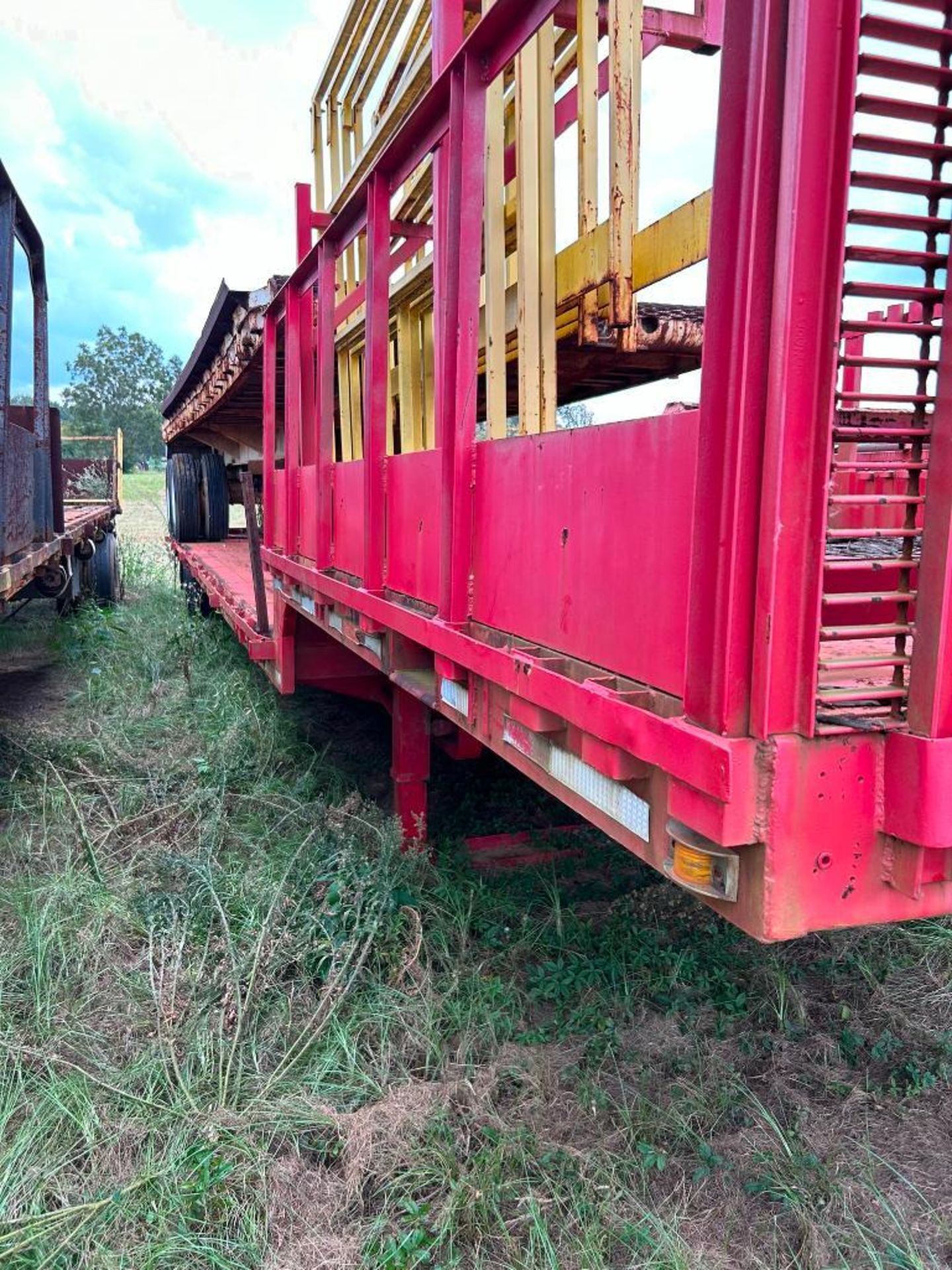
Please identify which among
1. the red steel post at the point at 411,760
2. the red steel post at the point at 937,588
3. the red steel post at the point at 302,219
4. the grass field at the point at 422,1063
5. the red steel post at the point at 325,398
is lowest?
the grass field at the point at 422,1063

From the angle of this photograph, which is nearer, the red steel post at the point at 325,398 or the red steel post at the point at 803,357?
the red steel post at the point at 803,357

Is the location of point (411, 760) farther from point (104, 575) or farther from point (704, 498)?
point (104, 575)

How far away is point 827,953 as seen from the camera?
11.7 feet

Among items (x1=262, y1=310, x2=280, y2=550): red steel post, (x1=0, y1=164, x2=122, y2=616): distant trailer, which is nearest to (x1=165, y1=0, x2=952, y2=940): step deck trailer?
(x1=262, y1=310, x2=280, y2=550): red steel post

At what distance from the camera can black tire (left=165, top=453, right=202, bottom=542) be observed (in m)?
11.4

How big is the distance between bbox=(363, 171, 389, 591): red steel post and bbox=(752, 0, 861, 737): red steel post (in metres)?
1.87

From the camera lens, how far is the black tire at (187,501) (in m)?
11.4

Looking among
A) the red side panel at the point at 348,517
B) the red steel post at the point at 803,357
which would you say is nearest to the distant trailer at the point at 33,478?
the red side panel at the point at 348,517

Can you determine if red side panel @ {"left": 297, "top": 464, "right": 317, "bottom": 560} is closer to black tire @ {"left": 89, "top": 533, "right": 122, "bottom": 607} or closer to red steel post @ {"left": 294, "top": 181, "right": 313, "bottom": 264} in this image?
red steel post @ {"left": 294, "top": 181, "right": 313, "bottom": 264}

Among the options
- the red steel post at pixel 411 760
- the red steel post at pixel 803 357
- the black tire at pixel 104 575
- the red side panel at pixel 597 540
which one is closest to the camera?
the red steel post at pixel 803 357

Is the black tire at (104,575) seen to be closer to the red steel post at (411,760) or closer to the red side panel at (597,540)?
the red steel post at (411,760)

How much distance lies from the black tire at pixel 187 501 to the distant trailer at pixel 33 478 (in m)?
1.05

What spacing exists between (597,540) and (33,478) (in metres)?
5.49

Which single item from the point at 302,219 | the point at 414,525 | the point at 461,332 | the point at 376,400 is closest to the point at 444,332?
the point at 461,332
